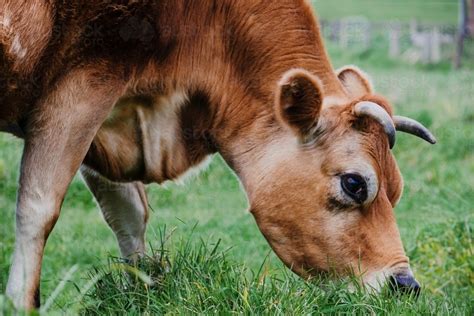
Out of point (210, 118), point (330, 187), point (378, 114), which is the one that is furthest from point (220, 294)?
point (378, 114)

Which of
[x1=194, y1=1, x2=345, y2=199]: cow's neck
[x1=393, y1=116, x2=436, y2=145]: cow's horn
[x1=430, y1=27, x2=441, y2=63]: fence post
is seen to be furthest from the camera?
[x1=430, y1=27, x2=441, y2=63]: fence post

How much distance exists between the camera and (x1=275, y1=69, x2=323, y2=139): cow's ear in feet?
16.6

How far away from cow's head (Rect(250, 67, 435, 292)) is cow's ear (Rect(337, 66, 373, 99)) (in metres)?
0.49

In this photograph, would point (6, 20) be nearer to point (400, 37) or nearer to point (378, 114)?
A: point (378, 114)

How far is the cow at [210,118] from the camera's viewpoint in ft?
16.3

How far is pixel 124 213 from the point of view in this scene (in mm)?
6242

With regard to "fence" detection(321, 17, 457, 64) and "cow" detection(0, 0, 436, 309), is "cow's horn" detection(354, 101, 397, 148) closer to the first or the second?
"cow" detection(0, 0, 436, 309)

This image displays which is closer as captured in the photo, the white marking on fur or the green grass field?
the white marking on fur

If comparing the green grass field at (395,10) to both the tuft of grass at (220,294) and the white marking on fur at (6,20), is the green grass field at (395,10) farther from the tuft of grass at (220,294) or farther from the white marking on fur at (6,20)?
the white marking on fur at (6,20)

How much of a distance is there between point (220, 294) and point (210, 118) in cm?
117

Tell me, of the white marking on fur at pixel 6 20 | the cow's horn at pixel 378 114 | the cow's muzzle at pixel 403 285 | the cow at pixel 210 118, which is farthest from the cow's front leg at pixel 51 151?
the cow's muzzle at pixel 403 285

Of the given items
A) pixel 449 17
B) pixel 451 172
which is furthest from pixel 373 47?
pixel 451 172

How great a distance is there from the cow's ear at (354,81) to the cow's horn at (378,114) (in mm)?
645

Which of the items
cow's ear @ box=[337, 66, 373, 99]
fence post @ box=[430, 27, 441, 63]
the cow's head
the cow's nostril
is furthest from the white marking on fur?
fence post @ box=[430, 27, 441, 63]
